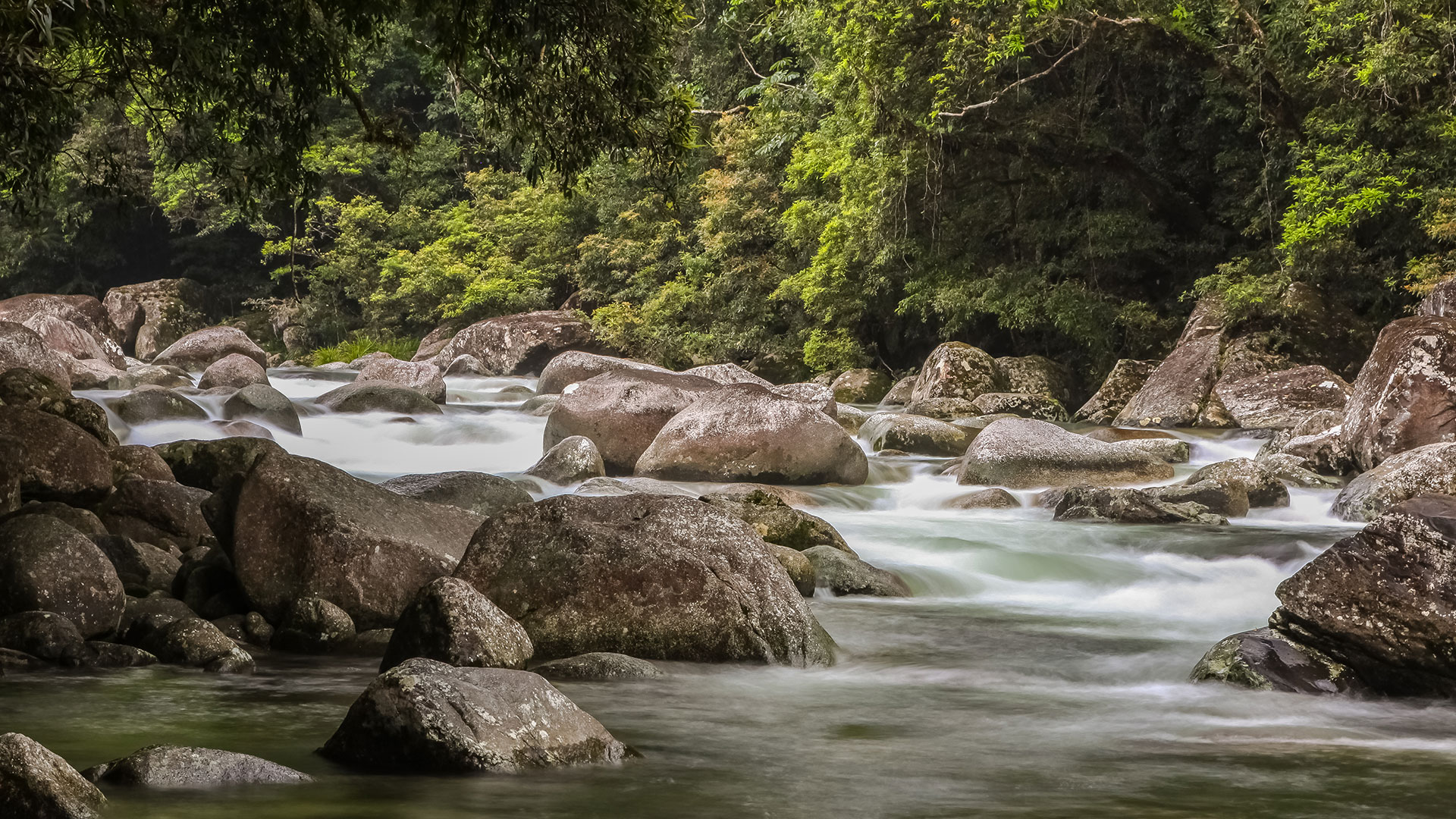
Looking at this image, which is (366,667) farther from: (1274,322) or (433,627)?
(1274,322)

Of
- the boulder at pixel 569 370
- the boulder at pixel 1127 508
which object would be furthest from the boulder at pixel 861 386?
the boulder at pixel 1127 508

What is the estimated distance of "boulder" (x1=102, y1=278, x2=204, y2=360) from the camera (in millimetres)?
40250

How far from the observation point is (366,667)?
649cm

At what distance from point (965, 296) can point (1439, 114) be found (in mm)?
8701

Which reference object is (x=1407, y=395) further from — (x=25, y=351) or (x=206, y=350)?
(x=206, y=350)

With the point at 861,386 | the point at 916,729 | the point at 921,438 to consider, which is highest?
the point at 861,386

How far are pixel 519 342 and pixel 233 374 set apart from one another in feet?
34.4

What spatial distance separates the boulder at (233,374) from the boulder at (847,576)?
16.6 meters

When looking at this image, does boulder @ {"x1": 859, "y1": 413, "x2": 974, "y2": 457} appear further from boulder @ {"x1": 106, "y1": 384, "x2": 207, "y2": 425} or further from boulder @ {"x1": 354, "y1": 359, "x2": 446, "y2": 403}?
boulder @ {"x1": 354, "y1": 359, "x2": 446, "y2": 403}

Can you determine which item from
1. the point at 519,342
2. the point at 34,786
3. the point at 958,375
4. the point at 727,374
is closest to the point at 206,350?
the point at 519,342

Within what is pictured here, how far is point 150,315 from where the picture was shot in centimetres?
4075

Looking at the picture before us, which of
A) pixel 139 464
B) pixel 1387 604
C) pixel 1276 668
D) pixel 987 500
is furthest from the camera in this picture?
pixel 987 500

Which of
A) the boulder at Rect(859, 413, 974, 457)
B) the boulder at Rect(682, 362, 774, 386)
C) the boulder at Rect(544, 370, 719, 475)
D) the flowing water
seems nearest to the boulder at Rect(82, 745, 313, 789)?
the flowing water

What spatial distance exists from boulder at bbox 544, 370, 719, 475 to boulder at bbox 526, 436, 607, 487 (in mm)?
1121
